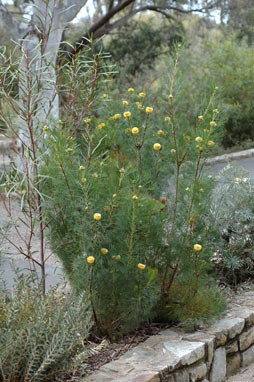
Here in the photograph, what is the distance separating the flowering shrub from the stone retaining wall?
15 cm

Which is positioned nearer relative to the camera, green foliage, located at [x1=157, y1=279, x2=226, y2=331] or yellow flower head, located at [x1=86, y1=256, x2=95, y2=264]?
yellow flower head, located at [x1=86, y1=256, x2=95, y2=264]

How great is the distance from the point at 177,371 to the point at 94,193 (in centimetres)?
104

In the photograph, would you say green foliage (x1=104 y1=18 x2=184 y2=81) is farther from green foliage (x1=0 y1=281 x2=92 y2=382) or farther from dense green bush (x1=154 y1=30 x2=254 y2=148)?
green foliage (x1=0 y1=281 x2=92 y2=382)

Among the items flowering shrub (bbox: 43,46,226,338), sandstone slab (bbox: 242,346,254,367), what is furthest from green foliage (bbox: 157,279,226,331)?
sandstone slab (bbox: 242,346,254,367)

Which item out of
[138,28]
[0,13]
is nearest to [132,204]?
[0,13]

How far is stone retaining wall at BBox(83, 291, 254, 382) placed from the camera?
9.84 feet

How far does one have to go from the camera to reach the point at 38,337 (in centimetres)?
273

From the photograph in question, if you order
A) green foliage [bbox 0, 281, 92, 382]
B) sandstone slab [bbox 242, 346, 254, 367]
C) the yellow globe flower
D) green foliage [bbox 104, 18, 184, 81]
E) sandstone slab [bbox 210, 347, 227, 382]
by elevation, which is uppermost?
green foliage [bbox 104, 18, 184, 81]

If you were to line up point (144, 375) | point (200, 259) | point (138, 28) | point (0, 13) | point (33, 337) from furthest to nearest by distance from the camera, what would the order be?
1. point (138, 28)
2. point (0, 13)
3. point (200, 259)
4. point (144, 375)
5. point (33, 337)

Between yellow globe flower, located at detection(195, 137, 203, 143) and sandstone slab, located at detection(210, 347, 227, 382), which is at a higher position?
yellow globe flower, located at detection(195, 137, 203, 143)

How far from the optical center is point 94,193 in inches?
127

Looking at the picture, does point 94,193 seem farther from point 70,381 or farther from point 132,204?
point 70,381

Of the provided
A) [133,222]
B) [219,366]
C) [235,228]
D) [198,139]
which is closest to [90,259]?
[133,222]

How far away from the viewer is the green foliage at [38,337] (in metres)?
2.65
